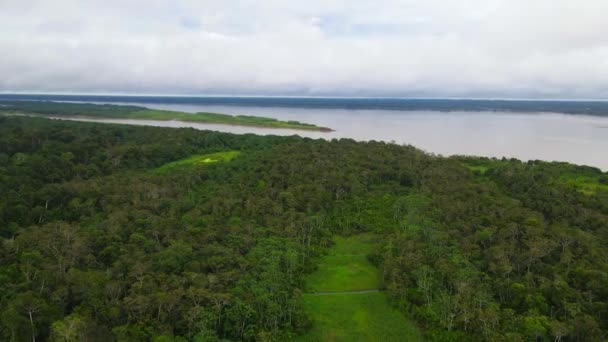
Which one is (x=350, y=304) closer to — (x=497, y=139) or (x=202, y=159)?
(x=202, y=159)

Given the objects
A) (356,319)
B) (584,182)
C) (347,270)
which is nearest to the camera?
(356,319)

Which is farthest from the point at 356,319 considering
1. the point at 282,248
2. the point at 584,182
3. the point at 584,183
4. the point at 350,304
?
the point at 584,182

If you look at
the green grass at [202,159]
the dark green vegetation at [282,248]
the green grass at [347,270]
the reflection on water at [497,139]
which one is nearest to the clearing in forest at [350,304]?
the green grass at [347,270]

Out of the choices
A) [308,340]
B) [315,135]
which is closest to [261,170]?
[308,340]

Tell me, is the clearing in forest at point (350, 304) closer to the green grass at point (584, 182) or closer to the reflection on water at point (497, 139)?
the green grass at point (584, 182)

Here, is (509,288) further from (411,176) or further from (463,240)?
(411,176)
